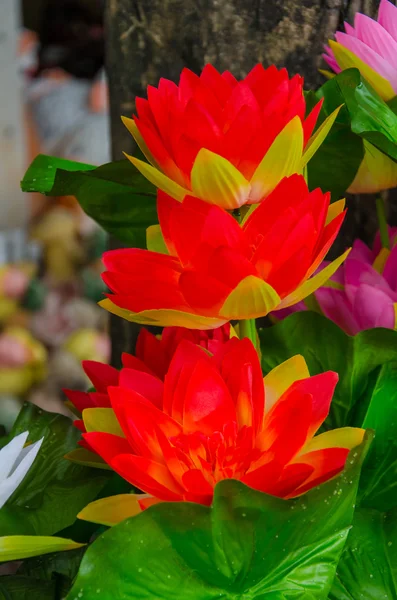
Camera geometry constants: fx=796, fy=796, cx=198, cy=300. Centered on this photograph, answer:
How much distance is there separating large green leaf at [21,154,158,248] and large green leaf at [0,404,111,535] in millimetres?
112

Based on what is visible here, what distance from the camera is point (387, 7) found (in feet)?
1.31

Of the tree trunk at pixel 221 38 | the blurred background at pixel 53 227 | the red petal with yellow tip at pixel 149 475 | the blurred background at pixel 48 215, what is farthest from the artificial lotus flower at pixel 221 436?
the blurred background at pixel 53 227

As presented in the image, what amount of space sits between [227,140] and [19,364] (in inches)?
50.1

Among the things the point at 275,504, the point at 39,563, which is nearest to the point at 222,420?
the point at 275,504

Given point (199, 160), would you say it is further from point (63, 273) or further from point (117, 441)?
point (63, 273)

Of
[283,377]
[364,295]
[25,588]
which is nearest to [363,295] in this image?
[364,295]

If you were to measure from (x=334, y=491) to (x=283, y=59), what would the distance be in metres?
0.34

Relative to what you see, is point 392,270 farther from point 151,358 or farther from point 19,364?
point 19,364

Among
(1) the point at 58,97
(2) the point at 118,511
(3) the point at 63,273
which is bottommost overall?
(3) the point at 63,273

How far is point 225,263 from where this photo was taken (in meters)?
0.29

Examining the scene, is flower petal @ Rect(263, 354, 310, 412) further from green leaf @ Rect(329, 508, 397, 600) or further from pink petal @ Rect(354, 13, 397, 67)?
pink petal @ Rect(354, 13, 397, 67)

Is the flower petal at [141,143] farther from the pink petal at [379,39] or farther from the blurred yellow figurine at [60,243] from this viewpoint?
the blurred yellow figurine at [60,243]

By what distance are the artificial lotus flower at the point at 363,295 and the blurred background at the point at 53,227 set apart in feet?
3.79

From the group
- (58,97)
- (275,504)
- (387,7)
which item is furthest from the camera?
(58,97)
